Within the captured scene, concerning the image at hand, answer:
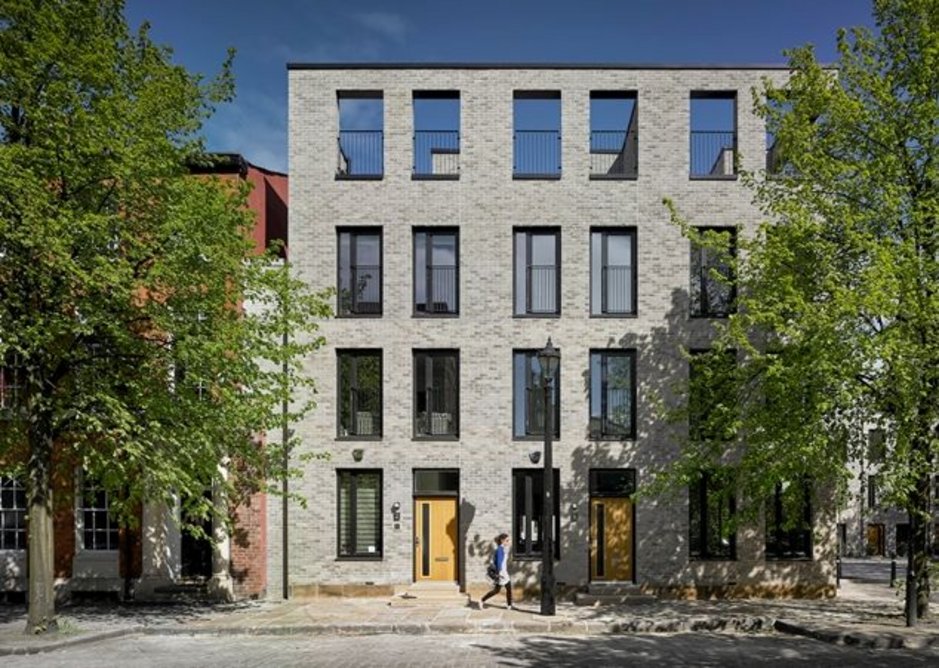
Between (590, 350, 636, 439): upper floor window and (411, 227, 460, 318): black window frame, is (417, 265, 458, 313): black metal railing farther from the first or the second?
(590, 350, 636, 439): upper floor window

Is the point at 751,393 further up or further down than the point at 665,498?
further up

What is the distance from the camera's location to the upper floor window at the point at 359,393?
17.3m

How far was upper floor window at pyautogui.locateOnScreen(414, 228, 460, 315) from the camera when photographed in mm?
17469

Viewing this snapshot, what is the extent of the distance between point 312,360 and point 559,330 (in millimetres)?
6086

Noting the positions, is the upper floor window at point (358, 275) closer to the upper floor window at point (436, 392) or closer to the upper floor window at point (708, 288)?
the upper floor window at point (436, 392)

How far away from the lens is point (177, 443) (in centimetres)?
1245

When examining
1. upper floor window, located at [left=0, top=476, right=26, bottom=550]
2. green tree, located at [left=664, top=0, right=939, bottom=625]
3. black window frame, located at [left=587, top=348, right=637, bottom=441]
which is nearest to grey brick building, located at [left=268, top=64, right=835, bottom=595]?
black window frame, located at [left=587, top=348, right=637, bottom=441]

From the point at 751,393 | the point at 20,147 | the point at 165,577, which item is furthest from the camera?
the point at 165,577

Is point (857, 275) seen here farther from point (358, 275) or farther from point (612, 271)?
point (358, 275)

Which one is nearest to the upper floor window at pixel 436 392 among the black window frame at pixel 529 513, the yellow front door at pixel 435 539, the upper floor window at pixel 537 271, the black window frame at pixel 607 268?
the yellow front door at pixel 435 539

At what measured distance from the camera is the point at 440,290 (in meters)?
17.5

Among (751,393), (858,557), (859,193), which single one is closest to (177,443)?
(751,393)

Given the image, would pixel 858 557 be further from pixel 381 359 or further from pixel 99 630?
pixel 99 630

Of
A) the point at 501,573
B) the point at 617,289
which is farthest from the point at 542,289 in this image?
the point at 501,573
